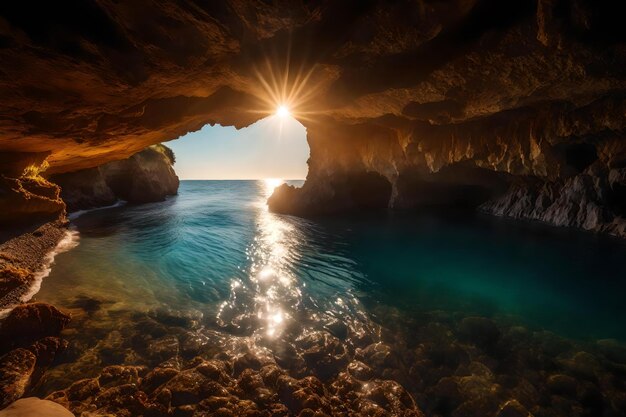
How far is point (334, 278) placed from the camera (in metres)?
10.3

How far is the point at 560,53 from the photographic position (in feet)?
23.9

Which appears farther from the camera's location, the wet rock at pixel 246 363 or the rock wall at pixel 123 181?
the rock wall at pixel 123 181

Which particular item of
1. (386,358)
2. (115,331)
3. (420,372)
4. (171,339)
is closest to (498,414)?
(420,372)

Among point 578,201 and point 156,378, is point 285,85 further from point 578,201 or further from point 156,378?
point 578,201

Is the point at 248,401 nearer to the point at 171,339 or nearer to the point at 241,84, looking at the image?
the point at 171,339

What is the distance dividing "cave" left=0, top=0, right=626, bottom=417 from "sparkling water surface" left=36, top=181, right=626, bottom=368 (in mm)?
97

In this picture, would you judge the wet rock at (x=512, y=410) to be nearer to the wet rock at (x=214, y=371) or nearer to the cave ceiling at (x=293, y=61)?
the wet rock at (x=214, y=371)

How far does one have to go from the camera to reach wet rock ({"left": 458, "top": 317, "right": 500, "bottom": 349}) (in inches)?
254

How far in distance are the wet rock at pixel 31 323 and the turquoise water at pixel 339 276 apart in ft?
4.18

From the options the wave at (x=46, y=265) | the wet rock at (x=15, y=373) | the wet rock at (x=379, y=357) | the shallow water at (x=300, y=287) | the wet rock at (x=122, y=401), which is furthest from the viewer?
the wave at (x=46, y=265)

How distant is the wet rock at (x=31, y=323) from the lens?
5246mm

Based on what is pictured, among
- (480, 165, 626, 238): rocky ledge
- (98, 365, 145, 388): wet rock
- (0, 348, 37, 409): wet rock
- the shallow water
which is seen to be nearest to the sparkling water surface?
the shallow water

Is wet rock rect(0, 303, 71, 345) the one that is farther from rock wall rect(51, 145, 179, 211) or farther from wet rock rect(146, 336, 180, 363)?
rock wall rect(51, 145, 179, 211)

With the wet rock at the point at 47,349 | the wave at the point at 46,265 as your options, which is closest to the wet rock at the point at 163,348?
the wet rock at the point at 47,349
